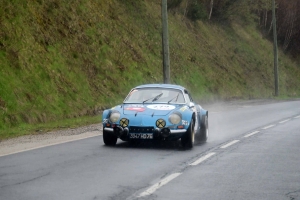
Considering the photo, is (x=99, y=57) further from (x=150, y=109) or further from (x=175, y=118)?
(x=175, y=118)

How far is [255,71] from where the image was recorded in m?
54.4

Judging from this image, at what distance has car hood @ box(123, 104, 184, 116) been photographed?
1317cm

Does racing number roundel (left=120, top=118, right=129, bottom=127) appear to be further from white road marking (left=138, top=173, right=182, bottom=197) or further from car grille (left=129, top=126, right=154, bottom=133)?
white road marking (left=138, top=173, right=182, bottom=197)

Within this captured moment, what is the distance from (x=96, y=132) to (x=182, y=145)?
4495mm

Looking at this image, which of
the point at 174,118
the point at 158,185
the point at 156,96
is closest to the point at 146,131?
Answer: the point at 174,118

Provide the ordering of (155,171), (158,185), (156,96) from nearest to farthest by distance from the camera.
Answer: (158,185), (155,171), (156,96)

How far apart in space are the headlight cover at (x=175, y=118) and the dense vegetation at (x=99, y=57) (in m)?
5.33

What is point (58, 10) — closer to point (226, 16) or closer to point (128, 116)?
point (128, 116)

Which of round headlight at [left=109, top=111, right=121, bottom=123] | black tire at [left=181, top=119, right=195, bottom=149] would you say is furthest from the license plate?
black tire at [left=181, top=119, right=195, bottom=149]

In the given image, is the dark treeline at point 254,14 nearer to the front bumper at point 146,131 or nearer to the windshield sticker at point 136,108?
the windshield sticker at point 136,108

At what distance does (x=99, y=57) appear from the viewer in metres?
31.0

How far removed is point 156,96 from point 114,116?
58.7 inches

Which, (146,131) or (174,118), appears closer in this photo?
(146,131)

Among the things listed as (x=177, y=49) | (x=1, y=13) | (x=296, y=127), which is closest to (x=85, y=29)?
(x=1, y=13)
